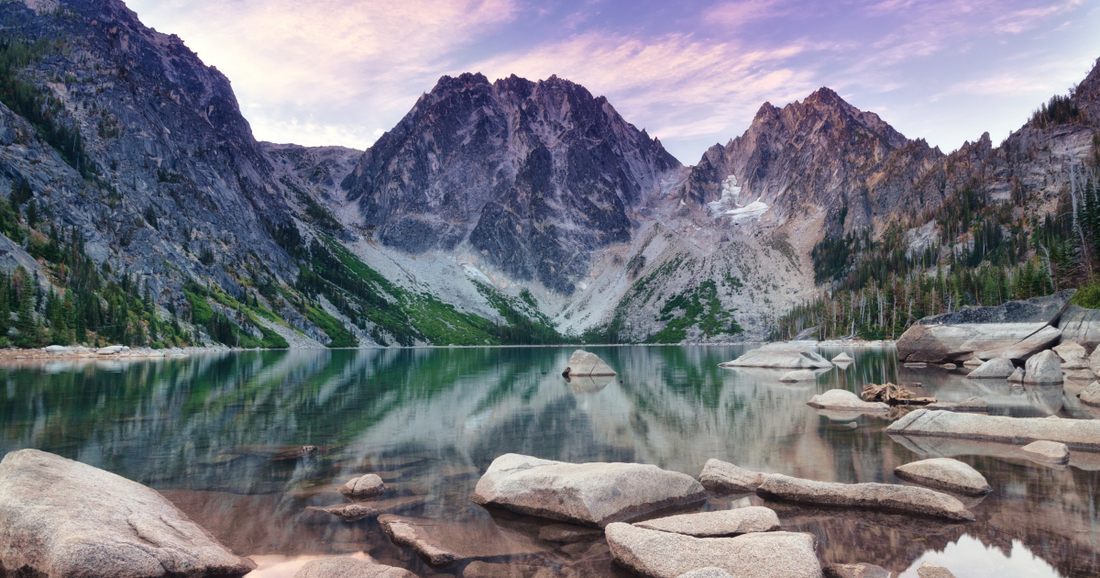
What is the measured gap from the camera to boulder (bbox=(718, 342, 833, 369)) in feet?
236

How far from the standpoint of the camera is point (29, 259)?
107188mm

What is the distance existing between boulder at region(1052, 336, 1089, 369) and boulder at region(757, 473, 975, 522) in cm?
5423

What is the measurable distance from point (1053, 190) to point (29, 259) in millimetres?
286175

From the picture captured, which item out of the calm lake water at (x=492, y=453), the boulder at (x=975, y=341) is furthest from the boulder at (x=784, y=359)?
the calm lake water at (x=492, y=453)

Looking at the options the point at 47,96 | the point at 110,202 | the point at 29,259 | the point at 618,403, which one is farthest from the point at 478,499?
the point at 47,96

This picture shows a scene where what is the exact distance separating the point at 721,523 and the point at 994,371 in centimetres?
5527

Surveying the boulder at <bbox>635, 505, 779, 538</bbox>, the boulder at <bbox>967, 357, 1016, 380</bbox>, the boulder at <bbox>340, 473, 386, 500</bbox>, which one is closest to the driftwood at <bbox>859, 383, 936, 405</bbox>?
the boulder at <bbox>967, 357, 1016, 380</bbox>

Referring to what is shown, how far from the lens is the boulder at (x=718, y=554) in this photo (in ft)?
33.4

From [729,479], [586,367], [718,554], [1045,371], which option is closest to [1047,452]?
[729,479]

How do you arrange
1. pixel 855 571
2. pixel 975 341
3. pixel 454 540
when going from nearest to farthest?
1. pixel 855 571
2. pixel 454 540
3. pixel 975 341

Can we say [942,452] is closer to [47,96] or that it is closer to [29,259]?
[29,259]

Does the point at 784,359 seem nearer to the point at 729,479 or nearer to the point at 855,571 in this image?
the point at 729,479

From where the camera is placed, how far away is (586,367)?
6931cm

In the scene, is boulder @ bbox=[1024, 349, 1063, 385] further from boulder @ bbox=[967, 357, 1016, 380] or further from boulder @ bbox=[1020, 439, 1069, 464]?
boulder @ bbox=[1020, 439, 1069, 464]
